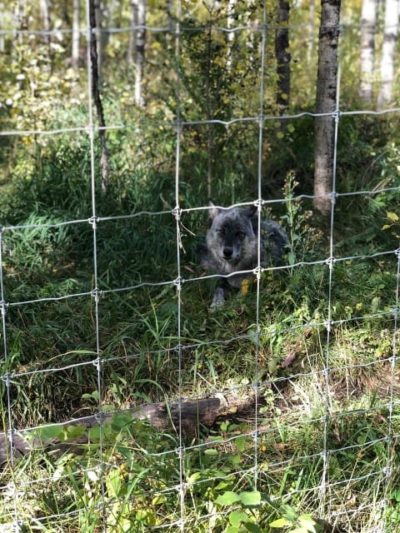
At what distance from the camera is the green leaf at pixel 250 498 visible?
3189 millimetres

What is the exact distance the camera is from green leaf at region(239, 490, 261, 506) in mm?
3189

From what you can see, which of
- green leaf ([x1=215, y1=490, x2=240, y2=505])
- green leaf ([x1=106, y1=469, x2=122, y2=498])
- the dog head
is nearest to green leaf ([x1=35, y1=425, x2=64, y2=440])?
green leaf ([x1=106, y1=469, x2=122, y2=498])

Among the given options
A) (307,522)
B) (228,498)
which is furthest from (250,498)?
(307,522)

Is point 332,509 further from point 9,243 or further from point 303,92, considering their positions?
point 303,92

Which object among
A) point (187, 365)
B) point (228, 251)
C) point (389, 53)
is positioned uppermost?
point (389, 53)

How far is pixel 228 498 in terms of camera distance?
320cm

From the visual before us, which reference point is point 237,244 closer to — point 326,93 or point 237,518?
point 326,93

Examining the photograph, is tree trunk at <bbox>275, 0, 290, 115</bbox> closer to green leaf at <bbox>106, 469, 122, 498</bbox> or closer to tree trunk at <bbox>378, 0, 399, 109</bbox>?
tree trunk at <bbox>378, 0, 399, 109</bbox>

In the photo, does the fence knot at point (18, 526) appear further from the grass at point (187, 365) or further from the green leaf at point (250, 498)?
the green leaf at point (250, 498)

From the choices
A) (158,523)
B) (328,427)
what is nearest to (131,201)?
(328,427)

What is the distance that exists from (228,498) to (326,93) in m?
3.81

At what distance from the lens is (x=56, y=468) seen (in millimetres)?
3537

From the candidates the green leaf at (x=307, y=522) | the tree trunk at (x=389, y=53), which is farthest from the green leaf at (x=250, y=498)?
the tree trunk at (x=389, y=53)

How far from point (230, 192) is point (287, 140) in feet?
4.03
